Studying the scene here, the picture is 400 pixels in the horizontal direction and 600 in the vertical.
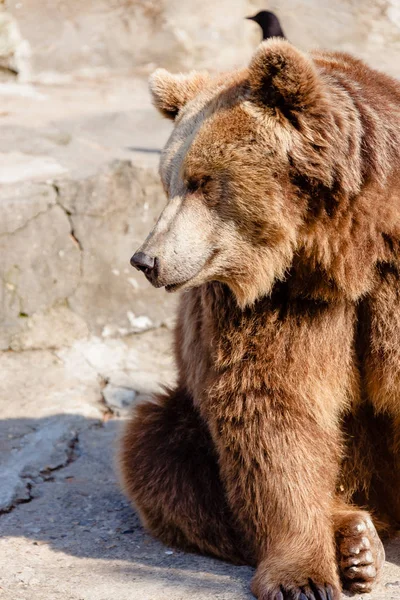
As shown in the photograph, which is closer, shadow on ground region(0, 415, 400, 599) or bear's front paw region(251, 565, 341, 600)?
bear's front paw region(251, 565, 341, 600)

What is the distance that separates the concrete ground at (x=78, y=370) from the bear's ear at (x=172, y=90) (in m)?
1.77

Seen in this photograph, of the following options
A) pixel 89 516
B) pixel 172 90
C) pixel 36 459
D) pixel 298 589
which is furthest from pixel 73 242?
pixel 298 589

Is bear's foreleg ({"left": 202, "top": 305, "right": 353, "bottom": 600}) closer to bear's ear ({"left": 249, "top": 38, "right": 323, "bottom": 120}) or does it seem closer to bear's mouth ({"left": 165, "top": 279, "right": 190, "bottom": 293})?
bear's mouth ({"left": 165, "top": 279, "right": 190, "bottom": 293})

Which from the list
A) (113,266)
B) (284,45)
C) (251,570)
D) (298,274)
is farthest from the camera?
(113,266)

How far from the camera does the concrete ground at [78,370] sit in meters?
3.81

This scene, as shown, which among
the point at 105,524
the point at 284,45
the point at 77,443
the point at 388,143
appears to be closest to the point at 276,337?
the point at 388,143

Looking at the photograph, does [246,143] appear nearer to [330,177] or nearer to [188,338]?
[330,177]

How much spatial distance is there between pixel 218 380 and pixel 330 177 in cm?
95

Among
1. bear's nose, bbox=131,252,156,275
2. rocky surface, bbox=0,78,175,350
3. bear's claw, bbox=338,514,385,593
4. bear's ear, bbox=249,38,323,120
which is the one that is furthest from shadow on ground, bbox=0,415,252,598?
bear's ear, bbox=249,38,323,120

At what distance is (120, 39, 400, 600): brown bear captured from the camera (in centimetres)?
333

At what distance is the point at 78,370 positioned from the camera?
246 inches

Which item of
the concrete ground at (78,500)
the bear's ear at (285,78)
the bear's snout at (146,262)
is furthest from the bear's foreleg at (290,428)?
the bear's ear at (285,78)

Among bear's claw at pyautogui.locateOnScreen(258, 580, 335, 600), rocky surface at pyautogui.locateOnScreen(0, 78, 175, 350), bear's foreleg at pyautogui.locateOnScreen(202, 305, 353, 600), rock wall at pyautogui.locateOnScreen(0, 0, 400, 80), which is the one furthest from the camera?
rock wall at pyautogui.locateOnScreen(0, 0, 400, 80)

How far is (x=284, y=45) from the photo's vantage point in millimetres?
3232
